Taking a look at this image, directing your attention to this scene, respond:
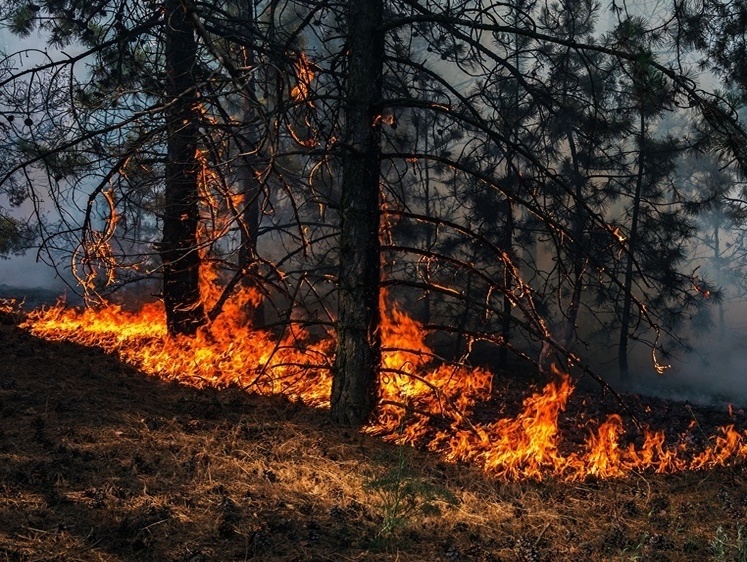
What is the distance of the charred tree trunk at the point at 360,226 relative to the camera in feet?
21.6

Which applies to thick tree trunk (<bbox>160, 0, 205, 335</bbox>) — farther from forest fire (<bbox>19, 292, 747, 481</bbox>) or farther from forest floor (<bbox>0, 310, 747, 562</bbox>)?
forest floor (<bbox>0, 310, 747, 562</bbox>)

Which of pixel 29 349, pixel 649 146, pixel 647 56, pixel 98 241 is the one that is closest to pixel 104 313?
pixel 29 349

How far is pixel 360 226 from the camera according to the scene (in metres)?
6.67

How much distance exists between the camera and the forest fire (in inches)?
257

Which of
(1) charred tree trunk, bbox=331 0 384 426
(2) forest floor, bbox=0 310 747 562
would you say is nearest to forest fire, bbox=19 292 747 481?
(1) charred tree trunk, bbox=331 0 384 426

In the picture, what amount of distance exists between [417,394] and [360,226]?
2.49 m

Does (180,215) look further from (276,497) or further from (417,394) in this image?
(276,497)

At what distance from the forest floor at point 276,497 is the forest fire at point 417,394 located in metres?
0.35

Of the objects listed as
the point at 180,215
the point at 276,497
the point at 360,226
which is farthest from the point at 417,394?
the point at 180,215

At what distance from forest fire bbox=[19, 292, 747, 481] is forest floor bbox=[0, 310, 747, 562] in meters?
0.35

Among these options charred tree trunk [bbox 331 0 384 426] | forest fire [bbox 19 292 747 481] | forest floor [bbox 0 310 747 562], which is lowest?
forest floor [bbox 0 310 747 562]

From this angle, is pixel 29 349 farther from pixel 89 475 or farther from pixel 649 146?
pixel 649 146

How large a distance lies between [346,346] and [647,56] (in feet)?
12.2

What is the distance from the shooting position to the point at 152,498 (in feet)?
14.5
